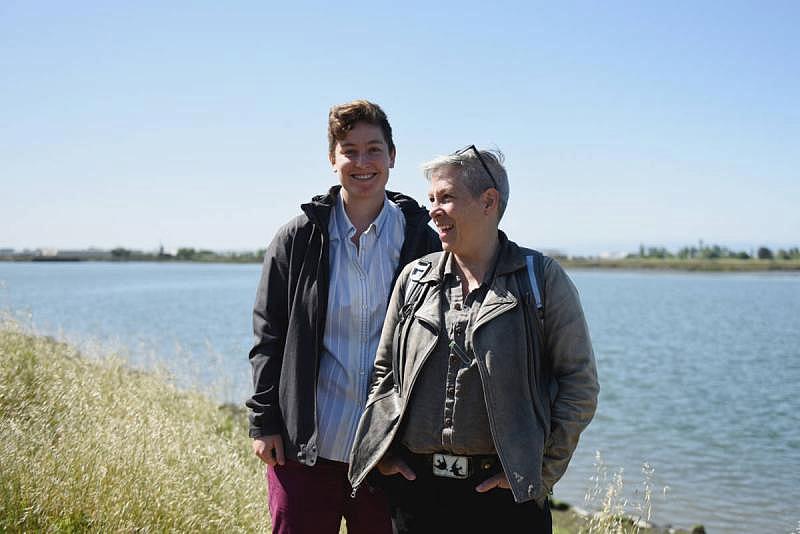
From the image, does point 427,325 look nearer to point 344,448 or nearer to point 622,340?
point 344,448

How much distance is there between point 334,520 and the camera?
129 inches

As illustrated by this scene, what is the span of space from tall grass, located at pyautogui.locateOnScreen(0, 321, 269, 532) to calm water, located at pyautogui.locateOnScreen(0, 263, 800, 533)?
15.1ft

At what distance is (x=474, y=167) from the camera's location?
2.81 m

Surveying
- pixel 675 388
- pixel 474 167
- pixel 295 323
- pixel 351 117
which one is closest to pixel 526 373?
pixel 474 167

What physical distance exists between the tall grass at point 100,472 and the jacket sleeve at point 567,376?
2.22m

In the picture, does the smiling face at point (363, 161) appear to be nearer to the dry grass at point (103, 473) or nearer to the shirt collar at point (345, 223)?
the shirt collar at point (345, 223)

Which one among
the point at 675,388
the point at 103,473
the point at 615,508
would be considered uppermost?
the point at 103,473

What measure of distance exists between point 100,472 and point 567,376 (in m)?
2.68

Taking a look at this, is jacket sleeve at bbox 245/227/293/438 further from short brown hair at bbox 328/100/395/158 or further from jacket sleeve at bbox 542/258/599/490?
jacket sleeve at bbox 542/258/599/490

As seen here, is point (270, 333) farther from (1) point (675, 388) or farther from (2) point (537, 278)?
(1) point (675, 388)

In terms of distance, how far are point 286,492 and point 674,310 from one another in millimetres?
38525

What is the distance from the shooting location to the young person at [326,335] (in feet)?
10.6

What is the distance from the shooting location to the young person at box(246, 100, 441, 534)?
3.23 m

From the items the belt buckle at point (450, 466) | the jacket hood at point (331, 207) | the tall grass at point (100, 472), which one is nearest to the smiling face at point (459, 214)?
the jacket hood at point (331, 207)
